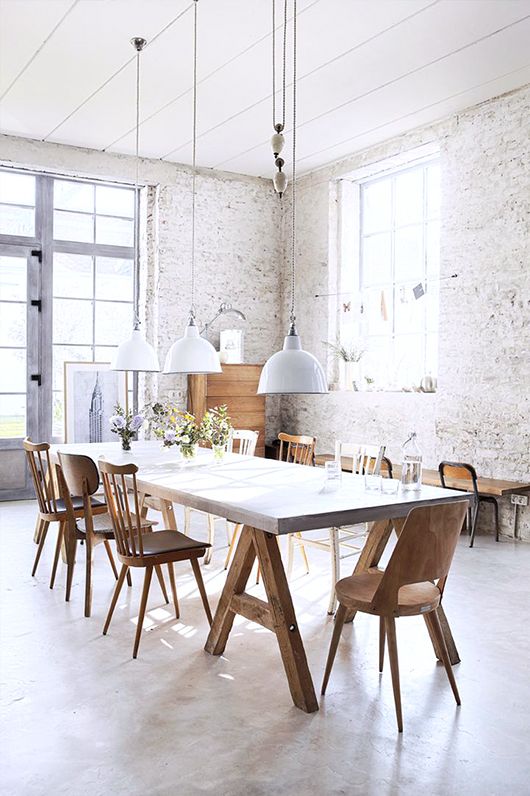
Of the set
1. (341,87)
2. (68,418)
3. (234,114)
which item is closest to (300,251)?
(234,114)

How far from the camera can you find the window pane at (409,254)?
7.28 meters

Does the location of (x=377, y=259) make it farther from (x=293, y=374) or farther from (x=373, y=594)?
(x=373, y=594)

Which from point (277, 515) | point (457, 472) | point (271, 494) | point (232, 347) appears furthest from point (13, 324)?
point (277, 515)

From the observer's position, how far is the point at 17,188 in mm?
7527

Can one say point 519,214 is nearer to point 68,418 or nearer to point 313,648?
point 313,648

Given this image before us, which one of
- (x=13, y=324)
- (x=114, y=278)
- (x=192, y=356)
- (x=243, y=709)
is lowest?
(x=243, y=709)

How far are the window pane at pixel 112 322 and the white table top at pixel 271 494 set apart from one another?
10.7 ft

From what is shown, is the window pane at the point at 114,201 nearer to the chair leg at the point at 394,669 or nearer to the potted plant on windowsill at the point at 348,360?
the potted plant on windowsill at the point at 348,360

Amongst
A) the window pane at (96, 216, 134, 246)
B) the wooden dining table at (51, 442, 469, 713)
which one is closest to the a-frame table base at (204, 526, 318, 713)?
the wooden dining table at (51, 442, 469, 713)

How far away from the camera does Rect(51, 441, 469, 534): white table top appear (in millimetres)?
3012

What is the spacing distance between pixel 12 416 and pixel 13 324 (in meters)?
0.96

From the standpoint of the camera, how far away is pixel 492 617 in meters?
4.08

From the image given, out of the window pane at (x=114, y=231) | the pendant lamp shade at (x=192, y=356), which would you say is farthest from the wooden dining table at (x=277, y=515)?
the window pane at (x=114, y=231)

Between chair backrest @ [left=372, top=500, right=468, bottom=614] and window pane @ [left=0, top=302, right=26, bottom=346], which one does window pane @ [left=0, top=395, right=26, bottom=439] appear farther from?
chair backrest @ [left=372, top=500, right=468, bottom=614]
